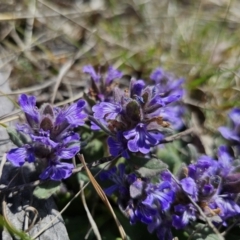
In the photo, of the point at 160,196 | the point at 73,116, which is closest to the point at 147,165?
the point at 160,196

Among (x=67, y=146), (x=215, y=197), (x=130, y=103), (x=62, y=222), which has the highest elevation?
(x=130, y=103)

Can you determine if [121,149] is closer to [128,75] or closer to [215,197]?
[215,197]

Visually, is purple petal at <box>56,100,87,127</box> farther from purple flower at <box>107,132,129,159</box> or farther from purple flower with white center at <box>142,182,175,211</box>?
purple flower with white center at <box>142,182,175,211</box>

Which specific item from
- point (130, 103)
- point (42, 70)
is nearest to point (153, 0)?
point (42, 70)

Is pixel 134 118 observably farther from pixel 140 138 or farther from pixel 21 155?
pixel 21 155

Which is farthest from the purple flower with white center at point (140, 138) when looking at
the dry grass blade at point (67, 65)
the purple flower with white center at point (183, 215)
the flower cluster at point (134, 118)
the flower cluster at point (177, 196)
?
the dry grass blade at point (67, 65)

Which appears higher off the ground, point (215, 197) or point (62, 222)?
point (215, 197)

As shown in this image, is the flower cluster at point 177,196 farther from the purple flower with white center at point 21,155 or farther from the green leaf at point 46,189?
the purple flower with white center at point 21,155
